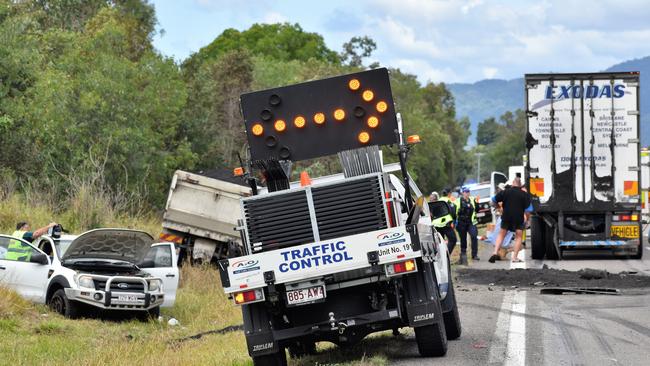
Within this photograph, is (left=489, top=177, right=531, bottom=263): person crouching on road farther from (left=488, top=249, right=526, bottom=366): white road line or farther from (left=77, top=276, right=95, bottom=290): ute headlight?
(left=77, top=276, right=95, bottom=290): ute headlight

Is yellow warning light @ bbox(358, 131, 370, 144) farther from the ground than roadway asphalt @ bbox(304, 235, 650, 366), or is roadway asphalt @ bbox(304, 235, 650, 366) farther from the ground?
yellow warning light @ bbox(358, 131, 370, 144)

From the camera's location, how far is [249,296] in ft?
33.6

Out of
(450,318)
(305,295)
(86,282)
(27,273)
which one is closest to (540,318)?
(450,318)

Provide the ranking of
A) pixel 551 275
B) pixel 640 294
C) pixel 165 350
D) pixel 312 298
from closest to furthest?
1. pixel 312 298
2. pixel 165 350
3. pixel 640 294
4. pixel 551 275

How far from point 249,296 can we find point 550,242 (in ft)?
52.5

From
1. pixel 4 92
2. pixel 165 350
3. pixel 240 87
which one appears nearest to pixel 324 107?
pixel 165 350

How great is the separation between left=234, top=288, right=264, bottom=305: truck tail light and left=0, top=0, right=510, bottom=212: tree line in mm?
11808

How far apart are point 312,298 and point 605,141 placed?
1555cm

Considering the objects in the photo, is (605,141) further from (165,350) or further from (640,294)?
(165,350)

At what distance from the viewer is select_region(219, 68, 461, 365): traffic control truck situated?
33.3 ft

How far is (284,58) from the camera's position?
105000 mm

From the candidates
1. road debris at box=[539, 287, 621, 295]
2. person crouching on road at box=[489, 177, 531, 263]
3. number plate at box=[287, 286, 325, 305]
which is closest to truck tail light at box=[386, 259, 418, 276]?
number plate at box=[287, 286, 325, 305]

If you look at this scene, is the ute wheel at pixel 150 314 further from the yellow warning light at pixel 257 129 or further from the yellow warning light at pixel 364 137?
the yellow warning light at pixel 364 137

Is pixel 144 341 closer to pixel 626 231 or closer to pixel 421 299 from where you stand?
pixel 421 299
